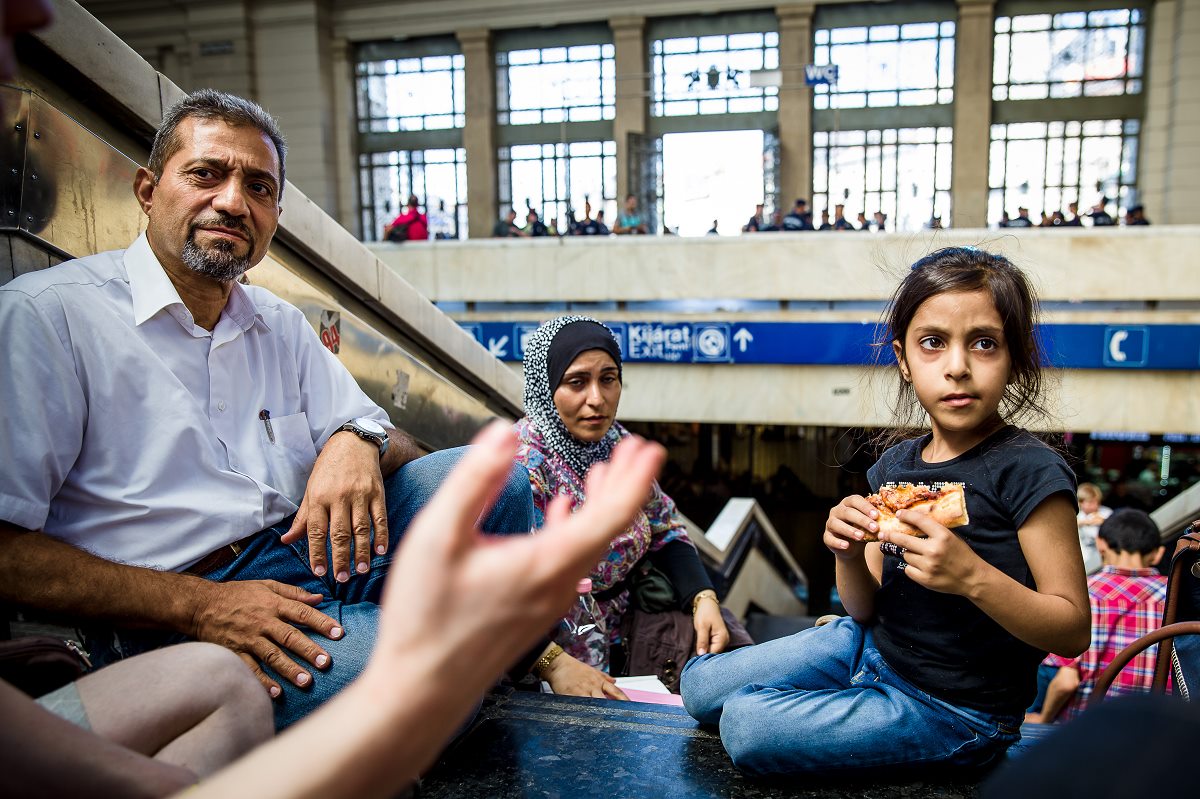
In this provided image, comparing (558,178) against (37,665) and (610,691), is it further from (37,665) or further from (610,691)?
(37,665)

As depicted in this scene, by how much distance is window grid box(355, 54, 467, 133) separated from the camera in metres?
18.2

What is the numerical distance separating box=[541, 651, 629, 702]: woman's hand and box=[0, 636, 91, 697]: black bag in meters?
1.34

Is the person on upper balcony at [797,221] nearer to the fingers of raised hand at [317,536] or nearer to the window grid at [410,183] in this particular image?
the window grid at [410,183]

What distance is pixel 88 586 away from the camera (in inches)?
57.2

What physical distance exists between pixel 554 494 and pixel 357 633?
46.9 inches

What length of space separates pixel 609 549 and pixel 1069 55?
18.0 m

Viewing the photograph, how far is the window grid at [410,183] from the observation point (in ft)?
60.5

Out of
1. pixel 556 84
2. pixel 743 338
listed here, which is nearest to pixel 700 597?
pixel 743 338

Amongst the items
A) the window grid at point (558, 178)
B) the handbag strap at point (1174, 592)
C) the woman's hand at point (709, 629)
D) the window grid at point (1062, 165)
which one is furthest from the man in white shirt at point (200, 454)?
the window grid at point (1062, 165)

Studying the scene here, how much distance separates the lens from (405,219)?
1323cm

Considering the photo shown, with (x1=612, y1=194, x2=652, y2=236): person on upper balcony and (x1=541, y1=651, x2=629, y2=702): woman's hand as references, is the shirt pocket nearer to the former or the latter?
(x1=541, y1=651, x2=629, y2=702): woman's hand

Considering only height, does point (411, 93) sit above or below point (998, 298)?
above

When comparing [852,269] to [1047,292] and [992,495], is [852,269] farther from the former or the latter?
[992,495]

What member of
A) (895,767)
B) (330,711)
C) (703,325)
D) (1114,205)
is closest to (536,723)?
(895,767)
